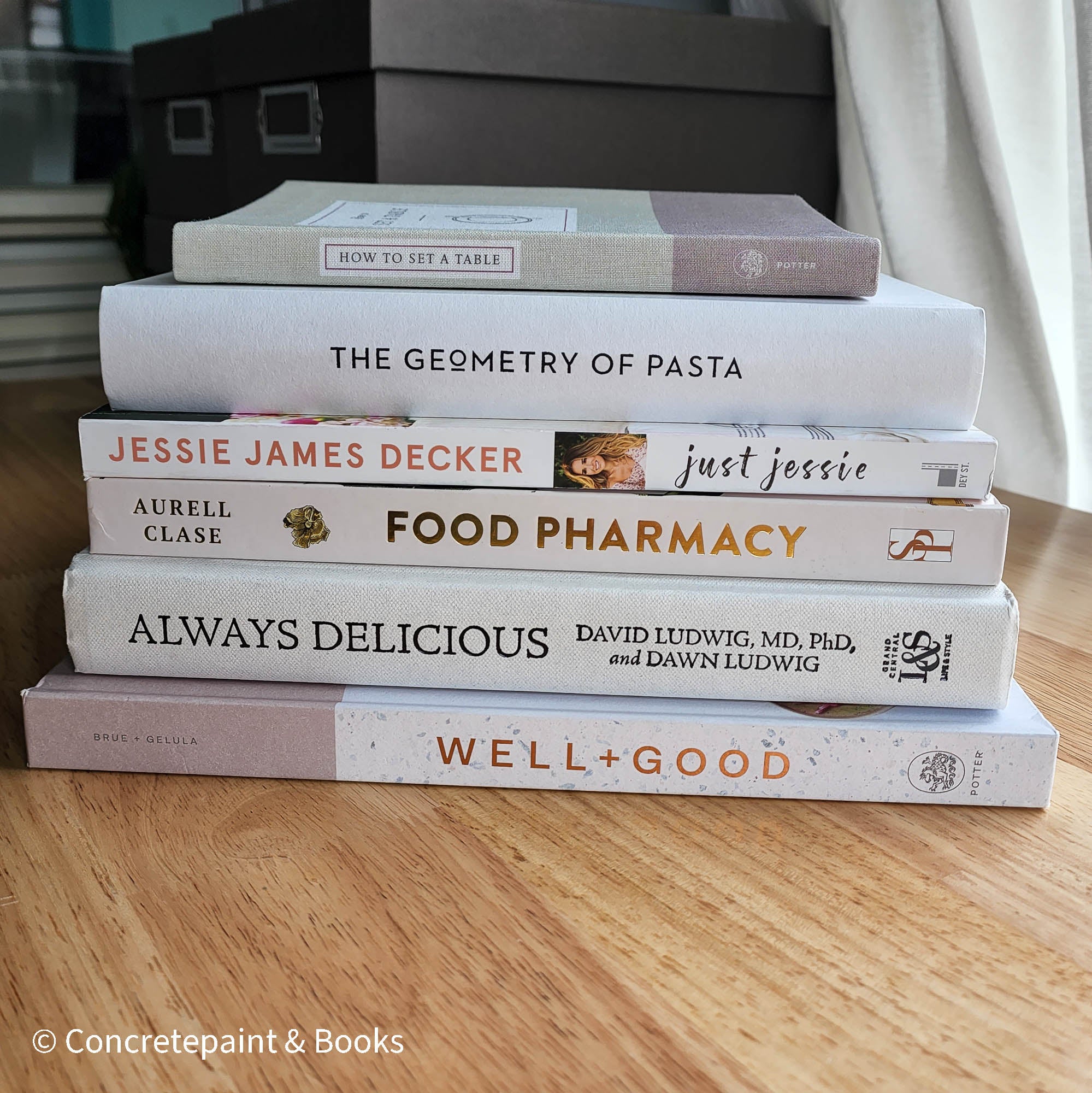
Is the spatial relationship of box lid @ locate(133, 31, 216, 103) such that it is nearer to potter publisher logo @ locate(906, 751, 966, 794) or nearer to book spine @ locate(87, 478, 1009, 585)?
book spine @ locate(87, 478, 1009, 585)

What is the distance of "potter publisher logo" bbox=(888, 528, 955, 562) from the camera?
347 millimetres

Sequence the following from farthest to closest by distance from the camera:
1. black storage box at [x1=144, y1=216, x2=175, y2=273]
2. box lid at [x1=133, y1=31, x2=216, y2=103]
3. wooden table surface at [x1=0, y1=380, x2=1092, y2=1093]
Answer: black storage box at [x1=144, y1=216, x2=175, y2=273] < box lid at [x1=133, y1=31, x2=216, y2=103] < wooden table surface at [x1=0, y1=380, x2=1092, y2=1093]

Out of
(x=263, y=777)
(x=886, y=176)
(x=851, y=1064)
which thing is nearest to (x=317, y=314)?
(x=263, y=777)

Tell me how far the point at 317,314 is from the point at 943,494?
0.69 ft

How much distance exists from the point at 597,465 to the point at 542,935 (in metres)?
0.14

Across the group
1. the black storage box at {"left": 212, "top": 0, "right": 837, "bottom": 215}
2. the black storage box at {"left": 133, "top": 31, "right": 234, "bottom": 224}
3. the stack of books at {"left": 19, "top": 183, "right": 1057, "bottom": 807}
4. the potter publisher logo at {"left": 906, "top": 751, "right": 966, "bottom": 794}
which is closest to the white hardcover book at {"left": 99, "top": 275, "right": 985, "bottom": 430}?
the stack of books at {"left": 19, "top": 183, "right": 1057, "bottom": 807}

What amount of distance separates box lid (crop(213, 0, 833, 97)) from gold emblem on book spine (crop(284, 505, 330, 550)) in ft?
1.52

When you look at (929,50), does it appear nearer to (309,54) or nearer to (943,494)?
(309,54)

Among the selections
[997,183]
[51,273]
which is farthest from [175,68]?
[997,183]

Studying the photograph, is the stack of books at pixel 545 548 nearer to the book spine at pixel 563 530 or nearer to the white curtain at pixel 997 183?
the book spine at pixel 563 530

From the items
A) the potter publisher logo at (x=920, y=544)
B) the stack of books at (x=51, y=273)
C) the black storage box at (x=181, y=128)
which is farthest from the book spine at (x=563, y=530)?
the stack of books at (x=51, y=273)

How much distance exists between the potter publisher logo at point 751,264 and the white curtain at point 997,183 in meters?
0.46

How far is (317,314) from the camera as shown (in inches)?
14.1

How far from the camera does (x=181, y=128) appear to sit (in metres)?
1.07
